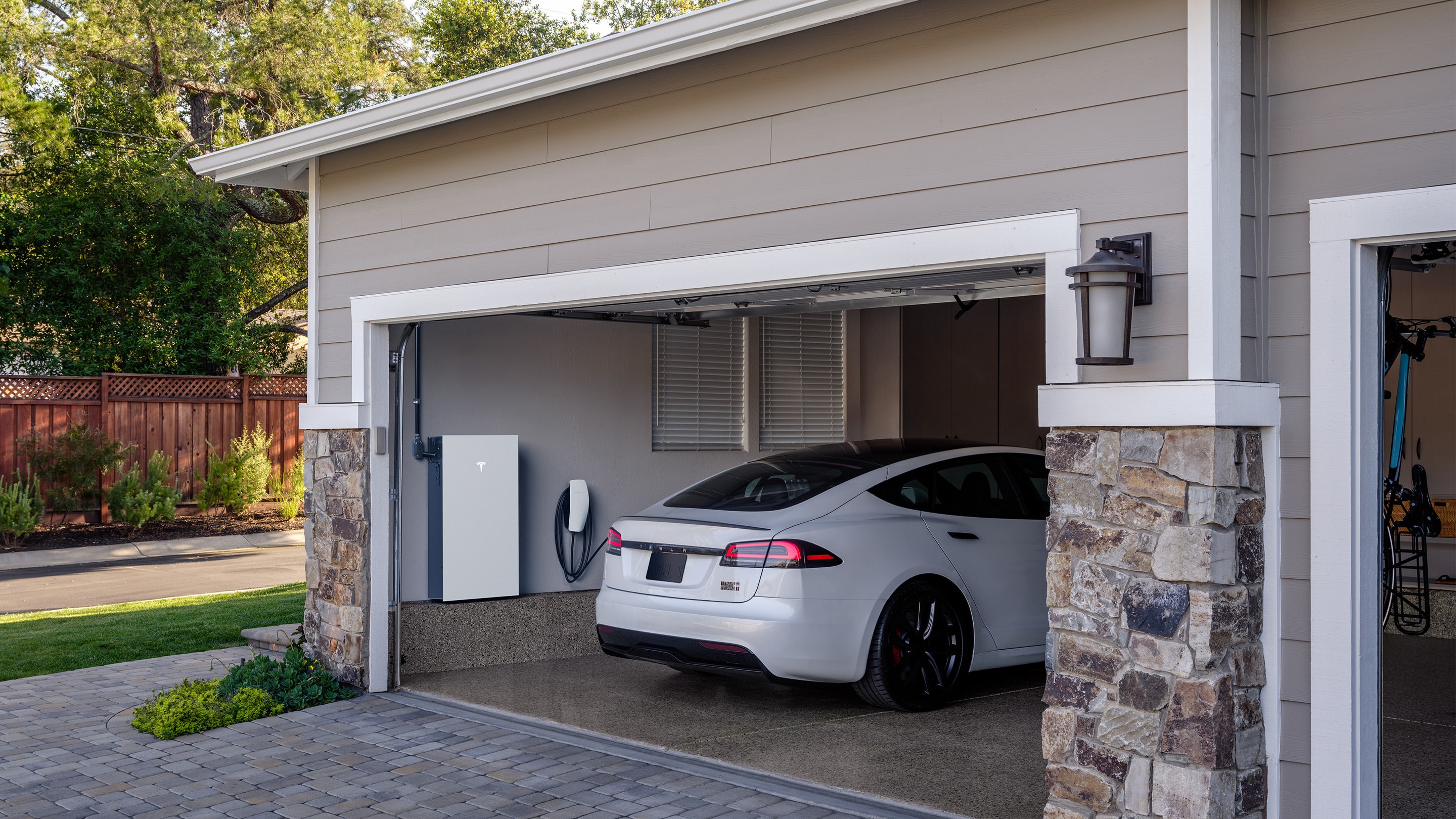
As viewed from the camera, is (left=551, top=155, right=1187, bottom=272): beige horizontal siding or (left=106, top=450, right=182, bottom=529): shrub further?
(left=106, top=450, right=182, bottom=529): shrub

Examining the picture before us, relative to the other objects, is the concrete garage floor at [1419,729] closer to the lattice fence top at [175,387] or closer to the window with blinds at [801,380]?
the window with blinds at [801,380]

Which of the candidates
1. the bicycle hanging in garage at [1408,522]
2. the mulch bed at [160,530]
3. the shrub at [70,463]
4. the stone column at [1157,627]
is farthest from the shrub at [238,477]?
the stone column at [1157,627]

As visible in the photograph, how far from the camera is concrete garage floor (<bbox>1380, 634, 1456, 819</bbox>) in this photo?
15.0 ft

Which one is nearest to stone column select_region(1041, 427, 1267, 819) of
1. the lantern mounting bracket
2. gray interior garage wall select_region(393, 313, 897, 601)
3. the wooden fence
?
the lantern mounting bracket

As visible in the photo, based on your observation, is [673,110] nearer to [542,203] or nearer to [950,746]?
[542,203]

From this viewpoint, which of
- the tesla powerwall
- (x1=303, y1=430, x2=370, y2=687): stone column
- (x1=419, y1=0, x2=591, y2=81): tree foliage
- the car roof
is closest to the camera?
the car roof

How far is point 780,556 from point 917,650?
3.34ft

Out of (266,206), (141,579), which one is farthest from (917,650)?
(266,206)

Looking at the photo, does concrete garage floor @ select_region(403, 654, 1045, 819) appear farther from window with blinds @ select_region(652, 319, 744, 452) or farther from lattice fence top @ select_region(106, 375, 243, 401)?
lattice fence top @ select_region(106, 375, 243, 401)

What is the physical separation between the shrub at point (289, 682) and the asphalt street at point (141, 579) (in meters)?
5.15

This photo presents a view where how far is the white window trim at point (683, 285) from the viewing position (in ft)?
13.3

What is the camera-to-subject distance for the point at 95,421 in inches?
659

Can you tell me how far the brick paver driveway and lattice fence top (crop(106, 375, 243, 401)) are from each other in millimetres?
11530

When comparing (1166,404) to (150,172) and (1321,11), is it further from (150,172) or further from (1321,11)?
(150,172)
